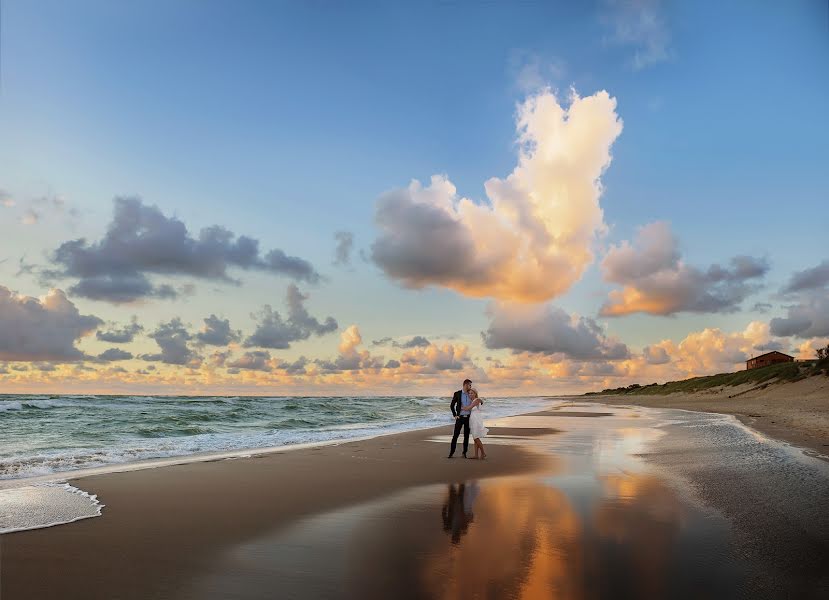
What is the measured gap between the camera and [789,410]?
34.2 meters

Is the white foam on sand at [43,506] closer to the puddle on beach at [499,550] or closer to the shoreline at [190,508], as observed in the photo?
the shoreline at [190,508]

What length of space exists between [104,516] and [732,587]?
846 cm

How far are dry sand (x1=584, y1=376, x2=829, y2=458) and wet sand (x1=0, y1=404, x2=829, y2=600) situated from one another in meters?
6.45

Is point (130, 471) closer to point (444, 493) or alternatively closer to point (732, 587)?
point (444, 493)

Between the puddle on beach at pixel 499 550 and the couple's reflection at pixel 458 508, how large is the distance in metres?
0.02

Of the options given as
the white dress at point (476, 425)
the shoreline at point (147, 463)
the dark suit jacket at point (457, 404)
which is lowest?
the shoreline at point (147, 463)

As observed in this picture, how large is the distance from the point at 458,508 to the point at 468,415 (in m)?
7.29

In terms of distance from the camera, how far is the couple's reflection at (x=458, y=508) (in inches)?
302

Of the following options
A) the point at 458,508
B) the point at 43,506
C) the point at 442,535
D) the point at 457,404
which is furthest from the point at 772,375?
the point at 43,506

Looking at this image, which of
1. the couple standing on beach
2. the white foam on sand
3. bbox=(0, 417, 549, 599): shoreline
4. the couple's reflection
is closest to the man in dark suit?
the couple standing on beach

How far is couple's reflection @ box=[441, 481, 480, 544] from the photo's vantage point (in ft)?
25.1

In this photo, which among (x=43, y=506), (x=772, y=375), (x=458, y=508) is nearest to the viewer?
(x=458, y=508)

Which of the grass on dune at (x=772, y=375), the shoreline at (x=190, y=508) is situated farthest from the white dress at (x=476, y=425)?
the grass on dune at (x=772, y=375)

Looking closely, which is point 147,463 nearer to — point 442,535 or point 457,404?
point 457,404
